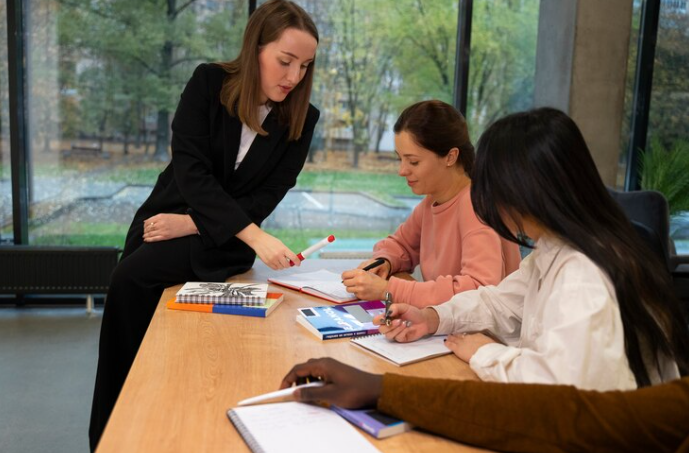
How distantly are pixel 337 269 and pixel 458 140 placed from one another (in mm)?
700

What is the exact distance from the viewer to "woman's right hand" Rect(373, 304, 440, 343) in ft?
5.06

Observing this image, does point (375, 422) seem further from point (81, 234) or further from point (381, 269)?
point (81, 234)

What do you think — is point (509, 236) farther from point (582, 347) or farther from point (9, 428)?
point (9, 428)

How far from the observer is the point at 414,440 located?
109 cm

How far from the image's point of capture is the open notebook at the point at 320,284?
199 cm

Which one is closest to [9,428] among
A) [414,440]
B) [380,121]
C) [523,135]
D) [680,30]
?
[414,440]

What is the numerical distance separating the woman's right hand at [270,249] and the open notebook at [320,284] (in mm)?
77

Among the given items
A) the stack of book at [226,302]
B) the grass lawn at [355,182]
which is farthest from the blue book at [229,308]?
the grass lawn at [355,182]

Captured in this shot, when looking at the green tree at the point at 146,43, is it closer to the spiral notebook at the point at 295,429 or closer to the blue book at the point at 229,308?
the blue book at the point at 229,308

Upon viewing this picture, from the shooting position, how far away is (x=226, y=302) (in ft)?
5.92

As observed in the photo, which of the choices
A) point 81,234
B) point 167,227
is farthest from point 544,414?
point 81,234

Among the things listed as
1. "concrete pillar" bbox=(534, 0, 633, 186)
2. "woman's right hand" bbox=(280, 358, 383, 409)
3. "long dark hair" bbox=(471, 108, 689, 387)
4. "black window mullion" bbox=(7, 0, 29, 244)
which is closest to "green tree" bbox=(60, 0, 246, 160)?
"black window mullion" bbox=(7, 0, 29, 244)

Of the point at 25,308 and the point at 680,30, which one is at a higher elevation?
the point at 680,30

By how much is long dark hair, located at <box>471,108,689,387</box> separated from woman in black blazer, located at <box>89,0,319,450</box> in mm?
945
